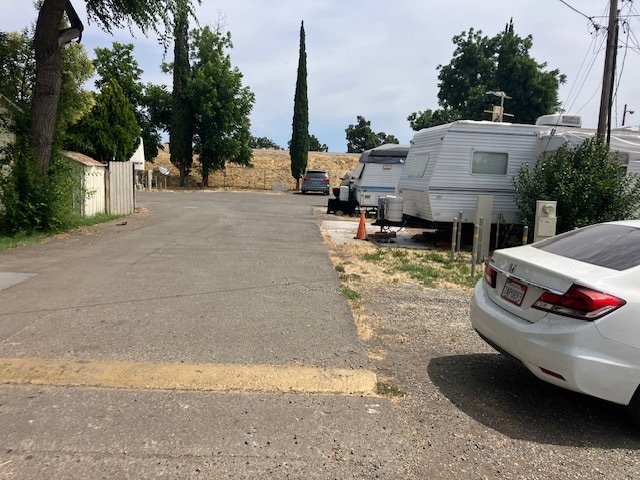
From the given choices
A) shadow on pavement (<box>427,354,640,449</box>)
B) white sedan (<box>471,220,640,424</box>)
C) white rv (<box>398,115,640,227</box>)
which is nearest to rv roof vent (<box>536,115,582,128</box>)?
white rv (<box>398,115,640,227</box>)

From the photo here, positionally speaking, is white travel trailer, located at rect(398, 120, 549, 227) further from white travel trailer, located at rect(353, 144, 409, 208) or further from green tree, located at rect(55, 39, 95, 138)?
green tree, located at rect(55, 39, 95, 138)

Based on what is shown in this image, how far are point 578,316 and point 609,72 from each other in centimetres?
1271

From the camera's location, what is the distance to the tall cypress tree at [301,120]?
41562 millimetres

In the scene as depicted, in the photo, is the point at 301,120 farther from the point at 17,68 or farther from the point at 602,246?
the point at 602,246

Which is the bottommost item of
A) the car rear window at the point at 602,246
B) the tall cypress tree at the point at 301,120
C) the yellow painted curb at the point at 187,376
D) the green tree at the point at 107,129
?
the yellow painted curb at the point at 187,376

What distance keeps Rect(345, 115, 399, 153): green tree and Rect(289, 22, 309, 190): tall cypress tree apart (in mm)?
35715

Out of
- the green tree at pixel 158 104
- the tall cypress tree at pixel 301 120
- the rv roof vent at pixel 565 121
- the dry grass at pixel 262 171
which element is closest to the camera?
the rv roof vent at pixel 565 121

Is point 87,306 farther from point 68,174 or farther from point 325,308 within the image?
point 68,174

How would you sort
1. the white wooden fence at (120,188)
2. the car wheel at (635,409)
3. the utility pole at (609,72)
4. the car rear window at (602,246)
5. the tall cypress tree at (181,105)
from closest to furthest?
the car wheel at (635,409)
the car rear window at (602,246)
the utility pole at (609,72)
the white wooden fence at (120,188)
the tall cypress tree at (181,105)

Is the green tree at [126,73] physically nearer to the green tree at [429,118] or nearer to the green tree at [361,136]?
the green tree at [429,118]

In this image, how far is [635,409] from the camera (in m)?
3.90

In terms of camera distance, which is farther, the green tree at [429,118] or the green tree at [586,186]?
the green tree at [429,118]

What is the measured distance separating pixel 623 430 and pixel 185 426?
328cm

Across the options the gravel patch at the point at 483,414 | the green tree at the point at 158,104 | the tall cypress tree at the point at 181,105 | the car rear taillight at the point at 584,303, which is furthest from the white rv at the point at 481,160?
the green tree at the point at 158,104
